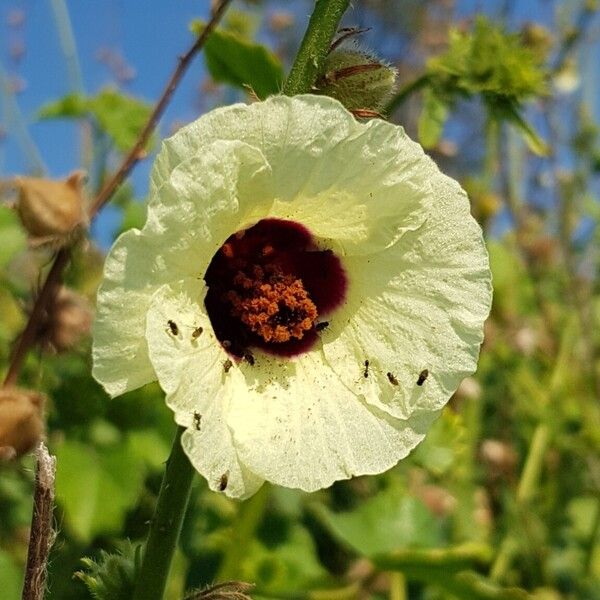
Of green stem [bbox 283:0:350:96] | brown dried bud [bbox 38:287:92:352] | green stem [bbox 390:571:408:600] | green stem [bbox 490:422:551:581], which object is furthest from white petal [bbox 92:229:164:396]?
green stem [bbox 490:422:551:581]

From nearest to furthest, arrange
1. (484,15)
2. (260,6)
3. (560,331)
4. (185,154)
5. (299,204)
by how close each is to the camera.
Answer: (185,154)
(299,204)
(484,15)
(260,6)
(560,331)

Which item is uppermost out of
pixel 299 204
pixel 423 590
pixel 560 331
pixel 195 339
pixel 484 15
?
pixel 484 15

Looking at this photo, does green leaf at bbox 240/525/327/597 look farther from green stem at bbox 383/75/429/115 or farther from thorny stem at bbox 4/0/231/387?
green stem at bbox 383/75/429/115

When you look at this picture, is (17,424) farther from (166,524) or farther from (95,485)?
(95,485)

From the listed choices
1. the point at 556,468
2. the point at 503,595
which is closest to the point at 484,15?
the point at 503,595

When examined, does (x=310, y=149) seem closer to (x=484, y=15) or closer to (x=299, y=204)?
(x=299, y=204)
